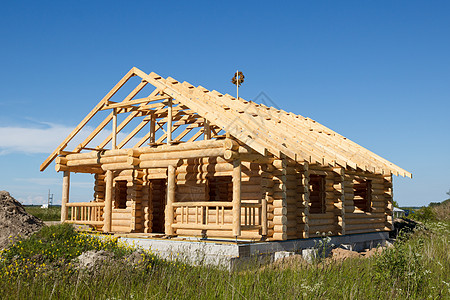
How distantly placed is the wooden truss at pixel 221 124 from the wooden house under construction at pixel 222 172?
4 cm

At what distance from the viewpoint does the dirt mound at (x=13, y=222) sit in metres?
15.0

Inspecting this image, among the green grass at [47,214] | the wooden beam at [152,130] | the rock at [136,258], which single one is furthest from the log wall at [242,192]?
the green grass at [47,214]

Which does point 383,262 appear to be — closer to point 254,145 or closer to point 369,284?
point 369,284

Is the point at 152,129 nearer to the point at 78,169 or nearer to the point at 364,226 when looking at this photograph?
the point at 78,169

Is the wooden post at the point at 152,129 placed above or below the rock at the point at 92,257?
above

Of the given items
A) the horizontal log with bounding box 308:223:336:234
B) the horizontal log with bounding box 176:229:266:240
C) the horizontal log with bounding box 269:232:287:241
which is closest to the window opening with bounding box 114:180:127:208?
the horizontal log with bounding box 176:229:266:240

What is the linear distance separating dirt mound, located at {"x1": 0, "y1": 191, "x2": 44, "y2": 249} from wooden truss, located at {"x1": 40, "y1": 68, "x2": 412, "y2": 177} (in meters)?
2.12

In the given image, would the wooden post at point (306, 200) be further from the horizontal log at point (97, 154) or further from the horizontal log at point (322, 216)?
the horizontal log at point (97, 154)

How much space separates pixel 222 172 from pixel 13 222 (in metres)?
7.75

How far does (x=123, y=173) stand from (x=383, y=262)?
12.4 meters

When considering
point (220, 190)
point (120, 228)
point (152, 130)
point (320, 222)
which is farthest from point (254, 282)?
point (120, 228)

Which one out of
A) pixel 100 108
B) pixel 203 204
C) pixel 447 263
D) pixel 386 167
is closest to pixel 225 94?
pixel 100 108

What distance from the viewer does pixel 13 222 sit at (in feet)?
52.0

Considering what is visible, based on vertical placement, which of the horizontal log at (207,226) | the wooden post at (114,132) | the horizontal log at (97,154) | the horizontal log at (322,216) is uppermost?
the wooden post at (114,132)
